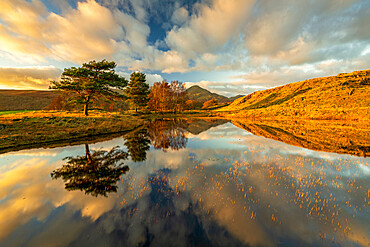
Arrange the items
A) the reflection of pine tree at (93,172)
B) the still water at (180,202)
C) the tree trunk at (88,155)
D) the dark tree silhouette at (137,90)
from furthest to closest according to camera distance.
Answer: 1. the dark tree silhouette at (137,90)
2. the tree trunk at (88,155)
3. the reflection of pine tree at (93,172)
4. the still water at (180,202)

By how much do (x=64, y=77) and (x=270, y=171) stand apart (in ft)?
142

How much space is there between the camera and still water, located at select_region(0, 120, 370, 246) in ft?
16.4

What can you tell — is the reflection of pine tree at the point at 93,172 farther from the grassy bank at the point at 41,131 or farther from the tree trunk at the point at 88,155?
the grassy bank at the point at 41,131

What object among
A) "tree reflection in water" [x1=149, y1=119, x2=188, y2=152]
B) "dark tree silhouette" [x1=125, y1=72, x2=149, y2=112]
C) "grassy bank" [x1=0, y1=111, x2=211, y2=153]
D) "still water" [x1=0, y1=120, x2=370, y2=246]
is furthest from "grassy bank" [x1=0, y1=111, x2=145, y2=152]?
"dark tree silhouette" [x1=125, y1=72, x2=149, y2=112]

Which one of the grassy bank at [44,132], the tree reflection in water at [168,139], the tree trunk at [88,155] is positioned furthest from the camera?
the tree reflection in water at [168,139]

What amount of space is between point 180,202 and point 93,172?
7.61m

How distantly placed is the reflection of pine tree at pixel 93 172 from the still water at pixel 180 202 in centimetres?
8

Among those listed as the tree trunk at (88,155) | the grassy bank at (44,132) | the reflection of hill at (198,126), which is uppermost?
the grassy bank at (44,132)

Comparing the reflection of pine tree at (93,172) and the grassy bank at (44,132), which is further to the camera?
the grassy bank at (44,132)

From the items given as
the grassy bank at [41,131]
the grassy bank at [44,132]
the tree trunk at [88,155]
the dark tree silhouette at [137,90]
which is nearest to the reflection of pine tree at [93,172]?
the tree trunk at [88,155]

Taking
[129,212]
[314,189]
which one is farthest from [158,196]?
[314,189]

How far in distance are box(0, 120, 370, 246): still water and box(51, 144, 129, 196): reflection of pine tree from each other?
8 centimetres

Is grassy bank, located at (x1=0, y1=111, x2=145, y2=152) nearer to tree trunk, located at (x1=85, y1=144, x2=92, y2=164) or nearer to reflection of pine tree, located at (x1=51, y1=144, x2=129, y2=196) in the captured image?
tree trunk, located at (x1=85, y1=144, x2=92, y2=164)

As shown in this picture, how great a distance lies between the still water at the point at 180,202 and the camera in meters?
5.00
